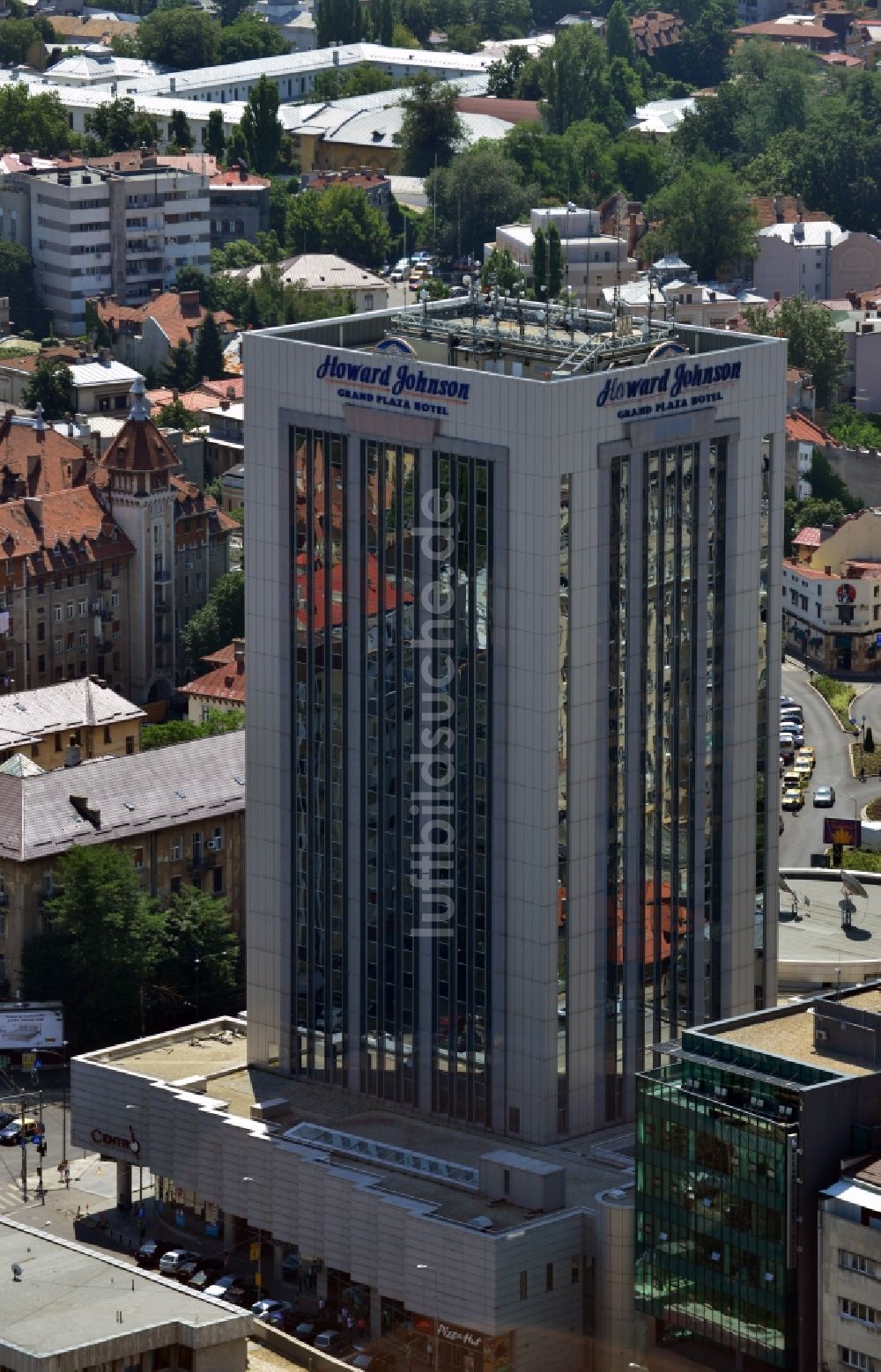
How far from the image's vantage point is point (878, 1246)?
198 metres

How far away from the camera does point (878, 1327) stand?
199 metres

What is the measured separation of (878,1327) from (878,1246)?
153 inches
